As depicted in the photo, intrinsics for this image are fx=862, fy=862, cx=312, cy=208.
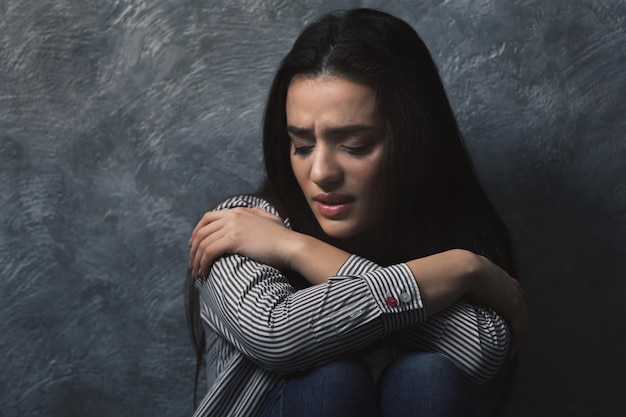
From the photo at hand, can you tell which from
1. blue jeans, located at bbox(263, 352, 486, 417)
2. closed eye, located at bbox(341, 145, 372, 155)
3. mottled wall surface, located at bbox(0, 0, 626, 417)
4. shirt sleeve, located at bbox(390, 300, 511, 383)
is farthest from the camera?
mottled wall surface, located at bbox(0, 0, 626, 417)

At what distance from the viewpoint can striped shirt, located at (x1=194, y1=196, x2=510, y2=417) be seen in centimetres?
123

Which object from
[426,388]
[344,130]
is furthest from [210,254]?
[426,388]

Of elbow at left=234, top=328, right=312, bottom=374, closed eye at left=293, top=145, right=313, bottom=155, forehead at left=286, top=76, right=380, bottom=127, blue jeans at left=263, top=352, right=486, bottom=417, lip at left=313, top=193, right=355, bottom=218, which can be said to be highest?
forehead at left=286, top=76, right=380, bottom=127

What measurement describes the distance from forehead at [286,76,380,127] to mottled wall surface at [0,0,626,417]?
0.42 m

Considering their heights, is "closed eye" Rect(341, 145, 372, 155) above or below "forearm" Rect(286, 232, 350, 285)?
above

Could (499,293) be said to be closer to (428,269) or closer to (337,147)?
(428,269)

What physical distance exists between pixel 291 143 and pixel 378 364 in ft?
1.40

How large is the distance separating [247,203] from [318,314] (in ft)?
1.15

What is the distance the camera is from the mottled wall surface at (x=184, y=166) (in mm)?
1794

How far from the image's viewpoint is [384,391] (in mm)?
1293

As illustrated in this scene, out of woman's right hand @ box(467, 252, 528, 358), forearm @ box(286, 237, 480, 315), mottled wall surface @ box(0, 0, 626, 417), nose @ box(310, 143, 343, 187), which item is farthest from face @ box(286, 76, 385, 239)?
mottled wall surface @ box(0, 0, 626, 417)

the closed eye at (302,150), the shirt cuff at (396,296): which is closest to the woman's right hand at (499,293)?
the shirt cuff at (396,296)

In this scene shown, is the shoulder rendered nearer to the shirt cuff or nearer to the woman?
the woman

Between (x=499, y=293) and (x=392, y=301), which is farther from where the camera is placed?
(x=499, y=293)
